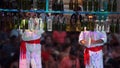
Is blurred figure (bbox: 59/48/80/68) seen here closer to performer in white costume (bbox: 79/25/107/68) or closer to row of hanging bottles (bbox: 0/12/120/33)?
performer in white costume (bbox: 79/25/107/68)

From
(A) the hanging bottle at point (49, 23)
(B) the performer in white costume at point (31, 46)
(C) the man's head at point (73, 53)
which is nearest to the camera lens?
(B) the performer in white costume at point (31, 46)

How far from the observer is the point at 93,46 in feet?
30.3

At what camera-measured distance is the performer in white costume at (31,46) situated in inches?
360

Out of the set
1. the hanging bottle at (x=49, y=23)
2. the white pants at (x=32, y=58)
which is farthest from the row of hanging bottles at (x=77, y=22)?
the white pants at (x=32, y=58)

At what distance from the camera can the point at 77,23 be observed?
934 centimetres

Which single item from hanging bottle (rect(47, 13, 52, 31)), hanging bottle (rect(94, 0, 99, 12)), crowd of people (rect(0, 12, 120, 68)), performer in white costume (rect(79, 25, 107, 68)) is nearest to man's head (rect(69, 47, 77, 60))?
crowd of people (rect(0, 12, 120, 68))

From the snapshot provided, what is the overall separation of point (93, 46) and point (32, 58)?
1.24 m

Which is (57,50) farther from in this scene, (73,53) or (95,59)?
(95,59)

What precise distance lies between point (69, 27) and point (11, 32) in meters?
1.17

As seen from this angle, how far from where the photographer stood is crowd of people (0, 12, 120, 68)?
9281 millimetres

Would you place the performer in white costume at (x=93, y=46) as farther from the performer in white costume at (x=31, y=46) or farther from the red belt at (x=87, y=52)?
the performer in white costume at (x=31, y=46)

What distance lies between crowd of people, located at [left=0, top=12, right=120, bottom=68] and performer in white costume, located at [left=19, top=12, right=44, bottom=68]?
12 cm

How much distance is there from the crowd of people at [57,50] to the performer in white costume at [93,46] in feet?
0.34

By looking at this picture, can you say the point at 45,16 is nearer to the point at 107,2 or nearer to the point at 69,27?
the point at 69,27
